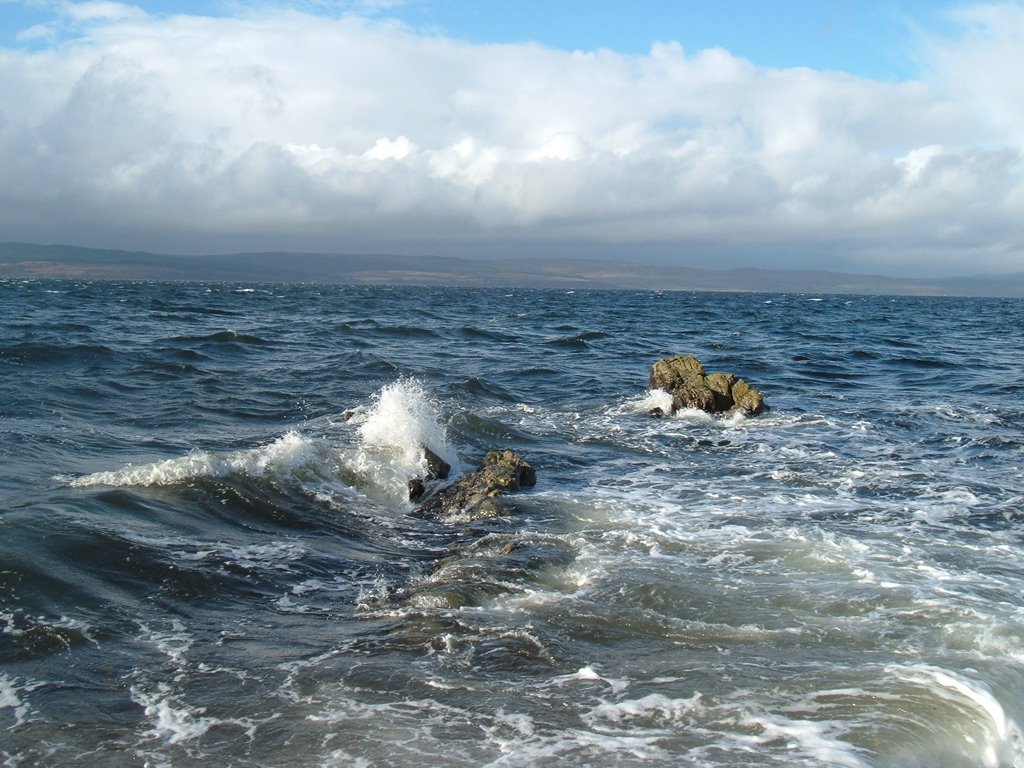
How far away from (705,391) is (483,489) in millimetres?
10174

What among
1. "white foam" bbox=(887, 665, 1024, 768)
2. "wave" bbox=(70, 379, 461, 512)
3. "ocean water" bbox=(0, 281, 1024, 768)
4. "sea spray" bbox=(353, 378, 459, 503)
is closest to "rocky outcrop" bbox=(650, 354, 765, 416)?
"ocean water" bbox=(0, 281, 1024, 768)

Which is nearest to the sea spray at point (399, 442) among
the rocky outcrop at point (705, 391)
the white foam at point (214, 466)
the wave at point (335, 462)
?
the wave at point (335, 462)

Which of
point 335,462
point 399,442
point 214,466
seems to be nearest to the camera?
point 214,466

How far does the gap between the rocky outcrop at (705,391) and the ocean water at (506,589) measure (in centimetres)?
85

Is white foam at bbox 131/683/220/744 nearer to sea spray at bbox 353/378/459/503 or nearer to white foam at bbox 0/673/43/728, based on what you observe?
white foam at bbox 0/673/43/728

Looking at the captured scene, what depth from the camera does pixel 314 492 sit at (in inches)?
501

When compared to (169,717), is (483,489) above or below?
above

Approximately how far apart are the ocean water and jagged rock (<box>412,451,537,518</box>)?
36 centimetres

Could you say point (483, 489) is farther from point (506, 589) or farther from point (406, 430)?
point (506, 589)

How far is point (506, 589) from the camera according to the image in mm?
8680

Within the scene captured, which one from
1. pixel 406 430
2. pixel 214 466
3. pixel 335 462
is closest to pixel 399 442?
pixel 406 430

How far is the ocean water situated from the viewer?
5965 mm

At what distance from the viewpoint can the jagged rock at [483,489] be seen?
39.4 ft

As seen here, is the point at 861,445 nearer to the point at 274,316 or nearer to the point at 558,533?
the point at 558,533
